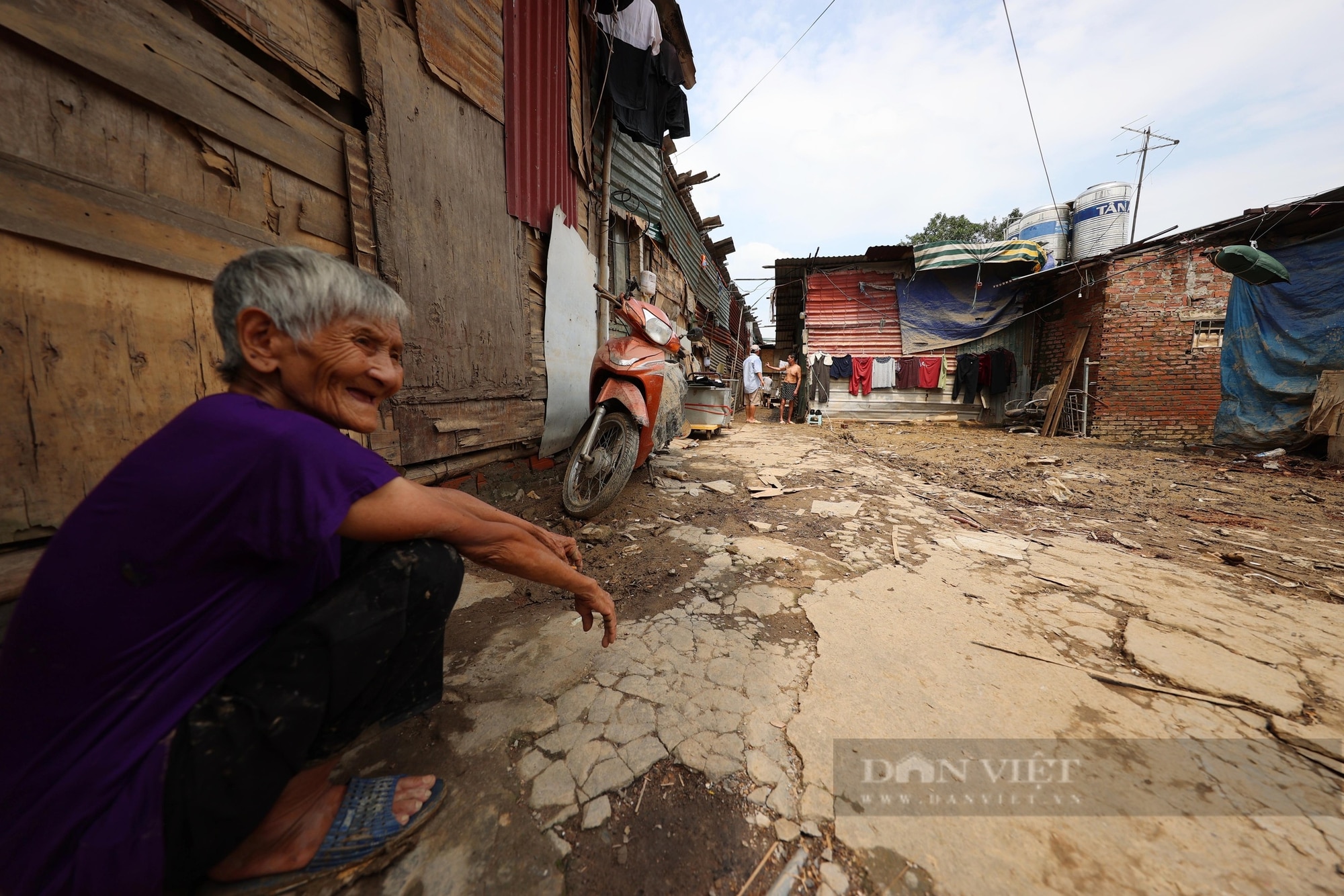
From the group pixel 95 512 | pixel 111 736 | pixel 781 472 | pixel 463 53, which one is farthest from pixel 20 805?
pixel 781 472

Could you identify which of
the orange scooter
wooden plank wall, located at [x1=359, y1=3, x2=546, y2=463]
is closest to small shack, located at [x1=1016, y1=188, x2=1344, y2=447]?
the orange scooter

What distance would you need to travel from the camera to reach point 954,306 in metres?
11.6

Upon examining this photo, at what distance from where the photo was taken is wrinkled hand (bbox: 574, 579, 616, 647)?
1.35 m

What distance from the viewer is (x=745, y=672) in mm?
1672

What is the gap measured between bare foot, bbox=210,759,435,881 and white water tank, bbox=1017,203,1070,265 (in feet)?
49.7

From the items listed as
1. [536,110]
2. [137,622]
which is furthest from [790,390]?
[137,622]

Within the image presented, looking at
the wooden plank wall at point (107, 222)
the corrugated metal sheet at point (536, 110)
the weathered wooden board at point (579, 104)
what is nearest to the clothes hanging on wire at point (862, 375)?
the weathered wooden board at point (579, 104)

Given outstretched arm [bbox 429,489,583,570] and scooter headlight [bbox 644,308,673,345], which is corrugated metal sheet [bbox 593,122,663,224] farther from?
outstretched arm [bbox 429,489,583,570]

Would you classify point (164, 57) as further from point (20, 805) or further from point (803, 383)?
point (803, 383)

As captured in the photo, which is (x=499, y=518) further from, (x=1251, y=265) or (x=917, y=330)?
(x=917, y=330)

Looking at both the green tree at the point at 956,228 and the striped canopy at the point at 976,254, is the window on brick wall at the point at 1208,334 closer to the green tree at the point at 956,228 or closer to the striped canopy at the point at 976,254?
the striped canopy at the point at 976,254

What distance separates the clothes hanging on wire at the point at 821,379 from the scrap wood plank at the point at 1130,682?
37.2ft

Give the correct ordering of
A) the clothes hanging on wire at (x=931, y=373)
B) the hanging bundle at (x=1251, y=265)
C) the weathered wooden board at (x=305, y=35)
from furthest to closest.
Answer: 1. the clothes hanging on wire at (x=931, y=373)
2. the hanging bundle at (x=1251, y=265)
3. the weathered wooden board at (x=305, y=35)

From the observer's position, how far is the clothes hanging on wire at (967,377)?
11297mm
